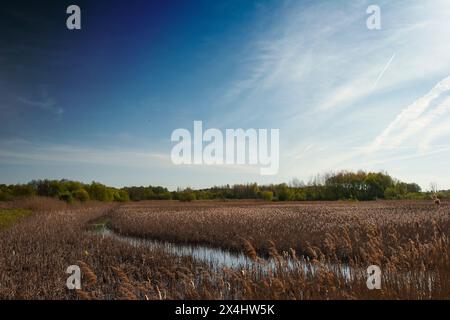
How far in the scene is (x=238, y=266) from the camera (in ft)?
43.3

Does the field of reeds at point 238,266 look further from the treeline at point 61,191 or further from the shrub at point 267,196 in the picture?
the shrub at point 267,196

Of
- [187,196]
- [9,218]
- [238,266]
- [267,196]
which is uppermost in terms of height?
[187,196]

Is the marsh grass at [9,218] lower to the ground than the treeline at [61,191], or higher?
lower

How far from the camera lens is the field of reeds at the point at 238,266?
8250 millimetres

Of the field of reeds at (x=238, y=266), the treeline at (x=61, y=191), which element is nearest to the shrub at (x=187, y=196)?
the treeline at (x=61, y=191)

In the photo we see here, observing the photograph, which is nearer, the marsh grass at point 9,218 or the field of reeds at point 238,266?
the field of reeds at point 238,266

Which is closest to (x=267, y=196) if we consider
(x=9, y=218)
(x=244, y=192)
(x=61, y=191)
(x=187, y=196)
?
(x=244, y=192)

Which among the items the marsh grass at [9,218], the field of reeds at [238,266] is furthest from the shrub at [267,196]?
the field of reeds at [238,266]

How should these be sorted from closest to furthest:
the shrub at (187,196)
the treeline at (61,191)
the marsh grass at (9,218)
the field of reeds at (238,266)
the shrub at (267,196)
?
the field of reeds at (238,266)
the marsh grass at (9,218)
the treeline at (61,191)
the shrub at (187,196)
the shrub at (267,196)

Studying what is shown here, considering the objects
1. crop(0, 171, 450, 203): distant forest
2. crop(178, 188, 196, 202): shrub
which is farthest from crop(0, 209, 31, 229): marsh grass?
crop(178, 188, 196, 202): shrub

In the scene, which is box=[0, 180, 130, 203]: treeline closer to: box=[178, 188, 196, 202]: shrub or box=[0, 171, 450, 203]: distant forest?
box=[0, 171, 450, 203]: distant forest

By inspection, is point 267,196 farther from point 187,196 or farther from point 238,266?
point 238,266

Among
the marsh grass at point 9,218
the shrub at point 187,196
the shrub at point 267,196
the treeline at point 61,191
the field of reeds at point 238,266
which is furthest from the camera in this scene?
the shrub at point 267,196
